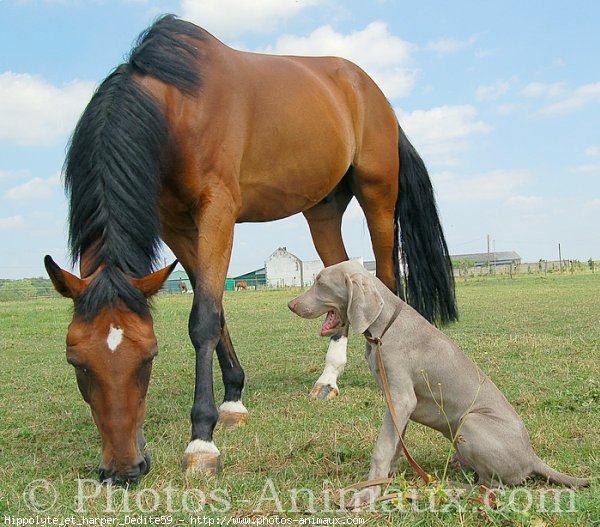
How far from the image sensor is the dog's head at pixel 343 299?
325 cm

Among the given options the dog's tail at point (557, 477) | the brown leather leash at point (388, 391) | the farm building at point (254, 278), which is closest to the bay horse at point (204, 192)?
the brown leather leash at point (388, 391)

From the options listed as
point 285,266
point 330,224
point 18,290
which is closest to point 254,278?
point 285,266

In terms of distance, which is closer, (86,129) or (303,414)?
(86,129)

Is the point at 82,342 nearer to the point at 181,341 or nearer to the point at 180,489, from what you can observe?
the point at 180,489

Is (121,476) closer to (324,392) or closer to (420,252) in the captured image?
(324,392)

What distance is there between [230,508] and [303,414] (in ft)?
7.00

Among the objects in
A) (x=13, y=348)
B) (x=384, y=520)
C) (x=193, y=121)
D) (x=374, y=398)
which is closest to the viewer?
(x=384, y=520)

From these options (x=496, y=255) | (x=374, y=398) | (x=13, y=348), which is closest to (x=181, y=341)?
(x=13, y=348)

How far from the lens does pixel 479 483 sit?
3160mm

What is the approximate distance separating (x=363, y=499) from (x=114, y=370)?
129cm

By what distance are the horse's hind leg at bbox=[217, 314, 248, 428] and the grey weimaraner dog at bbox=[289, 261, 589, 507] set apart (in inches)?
67.1

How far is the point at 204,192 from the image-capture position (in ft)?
14.2

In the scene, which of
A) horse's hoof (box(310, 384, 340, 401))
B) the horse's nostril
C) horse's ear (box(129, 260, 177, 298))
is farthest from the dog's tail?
horse's hoof (box(310, 384, 340, 401))

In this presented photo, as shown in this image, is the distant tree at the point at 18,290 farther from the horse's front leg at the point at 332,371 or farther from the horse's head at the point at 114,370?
the horse's head at the point at 114,370
